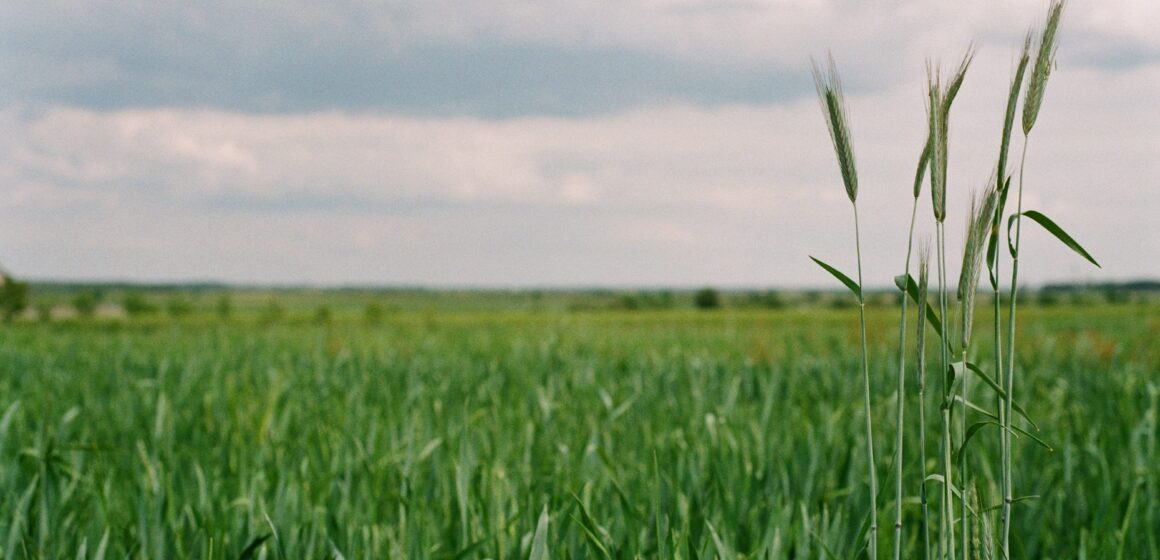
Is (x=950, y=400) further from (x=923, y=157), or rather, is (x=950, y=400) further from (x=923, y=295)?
Result: (x=923, y=157)

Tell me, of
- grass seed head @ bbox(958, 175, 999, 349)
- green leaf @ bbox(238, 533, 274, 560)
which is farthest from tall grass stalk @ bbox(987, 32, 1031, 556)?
green leaf @ bbox(238, 533, 274, 560)

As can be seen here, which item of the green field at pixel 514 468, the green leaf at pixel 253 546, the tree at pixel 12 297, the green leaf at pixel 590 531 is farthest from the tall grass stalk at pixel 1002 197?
the tree at pixel 12 297

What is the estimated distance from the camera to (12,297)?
28516mm

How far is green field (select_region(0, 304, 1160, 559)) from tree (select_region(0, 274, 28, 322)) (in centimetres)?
2514

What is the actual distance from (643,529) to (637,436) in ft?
4.84

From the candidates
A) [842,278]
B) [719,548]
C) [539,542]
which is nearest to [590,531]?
[539,542]

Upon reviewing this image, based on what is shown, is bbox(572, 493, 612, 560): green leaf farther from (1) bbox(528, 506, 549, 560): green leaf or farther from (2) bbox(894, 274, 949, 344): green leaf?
(2) bbox(894, 274, 949, 344): green leaf

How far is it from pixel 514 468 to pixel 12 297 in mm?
32478

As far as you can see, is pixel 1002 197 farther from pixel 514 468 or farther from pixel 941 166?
pixel 514 468

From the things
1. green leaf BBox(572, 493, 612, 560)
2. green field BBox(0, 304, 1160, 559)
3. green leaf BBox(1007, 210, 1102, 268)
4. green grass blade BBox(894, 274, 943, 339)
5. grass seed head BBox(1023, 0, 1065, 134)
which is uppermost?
grass seed head BBox(1023, 0, 1065, 134)

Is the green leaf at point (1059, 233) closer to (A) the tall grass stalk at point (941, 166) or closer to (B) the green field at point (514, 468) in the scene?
Answer: (A) the tall grass stalk at point (941, 166)

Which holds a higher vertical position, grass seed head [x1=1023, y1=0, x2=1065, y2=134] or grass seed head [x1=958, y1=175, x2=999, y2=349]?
grass seed head [x1=1023, y1=0, x2=1065, y2=134]

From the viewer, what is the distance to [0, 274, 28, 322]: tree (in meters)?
27.1

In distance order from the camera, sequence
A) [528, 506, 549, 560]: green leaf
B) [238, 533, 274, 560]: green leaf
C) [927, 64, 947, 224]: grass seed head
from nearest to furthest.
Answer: [927, 64, 947, 224]: grass seed head, [528, 506, 549, 560]: green leaf, [238, 533, 274, 560]: green leaf
